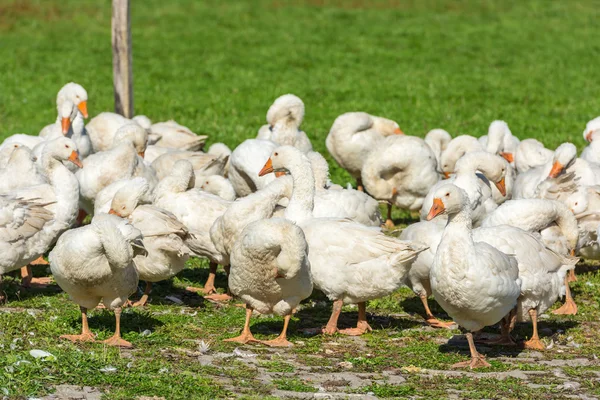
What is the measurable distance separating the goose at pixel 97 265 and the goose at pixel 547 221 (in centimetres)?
415

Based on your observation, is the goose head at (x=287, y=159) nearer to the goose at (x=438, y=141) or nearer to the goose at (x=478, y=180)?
the goose at (x=478, y=180)

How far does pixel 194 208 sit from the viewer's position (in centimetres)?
1112

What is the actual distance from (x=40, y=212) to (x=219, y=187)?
3060mm

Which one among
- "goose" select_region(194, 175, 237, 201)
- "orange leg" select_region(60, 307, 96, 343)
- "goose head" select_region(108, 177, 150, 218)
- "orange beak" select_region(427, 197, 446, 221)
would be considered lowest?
"orange leg" select_region(60, 307, 96, 343)

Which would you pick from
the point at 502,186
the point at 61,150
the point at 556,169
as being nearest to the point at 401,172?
the point at 502,186

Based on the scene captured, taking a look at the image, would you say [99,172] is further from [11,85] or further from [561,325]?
[11,85]

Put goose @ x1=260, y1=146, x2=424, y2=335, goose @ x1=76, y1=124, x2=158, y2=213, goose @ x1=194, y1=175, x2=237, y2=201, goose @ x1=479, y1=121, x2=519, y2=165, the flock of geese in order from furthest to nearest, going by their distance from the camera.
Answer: goose @ x1=479, y1=121, x2=519, y2=165 < goose @ x1=194, y1=175, x2=237, y2=201 < goose @ x1=76, y1=124, x2=158, y2=213 < goose @ x1=260, y1=146, x2=424, y2=335 < the flock of geese

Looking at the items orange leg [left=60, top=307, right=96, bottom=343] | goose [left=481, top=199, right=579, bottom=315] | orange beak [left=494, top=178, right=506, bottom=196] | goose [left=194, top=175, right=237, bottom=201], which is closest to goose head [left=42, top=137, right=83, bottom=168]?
goose [left=194, top=175, right=237, bottom=201]

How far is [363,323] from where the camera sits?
969 cm

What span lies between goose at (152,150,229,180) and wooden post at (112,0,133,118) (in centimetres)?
352

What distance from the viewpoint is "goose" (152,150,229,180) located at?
13.7 meters

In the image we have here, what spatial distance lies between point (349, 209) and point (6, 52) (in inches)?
713

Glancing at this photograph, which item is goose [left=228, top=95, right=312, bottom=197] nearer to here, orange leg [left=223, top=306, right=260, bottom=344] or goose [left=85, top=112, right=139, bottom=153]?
goose [left=85, top=112, right=139, bottom=153]

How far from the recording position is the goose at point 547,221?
34.7ft
